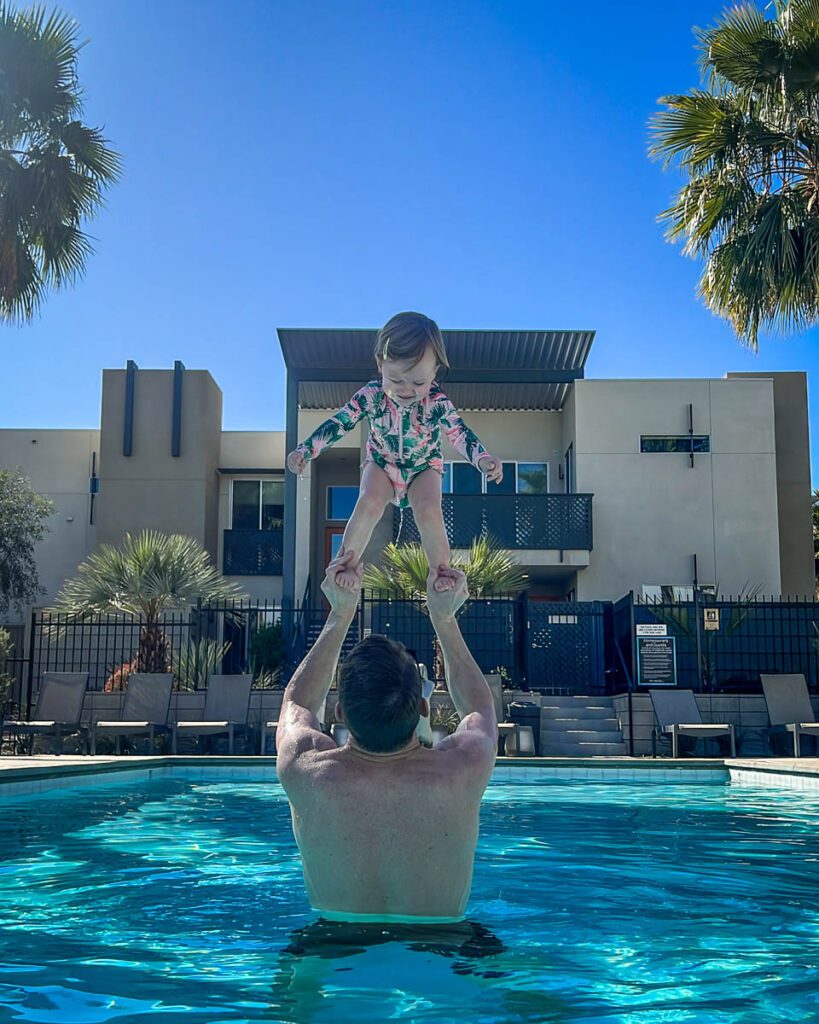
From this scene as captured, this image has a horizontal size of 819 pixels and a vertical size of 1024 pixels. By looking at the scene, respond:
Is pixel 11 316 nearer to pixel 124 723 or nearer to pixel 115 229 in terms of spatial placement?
pixel 115 229

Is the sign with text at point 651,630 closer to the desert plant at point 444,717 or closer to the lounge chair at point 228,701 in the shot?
the desert plant at point 444,717

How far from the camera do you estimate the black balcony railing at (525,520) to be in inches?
852

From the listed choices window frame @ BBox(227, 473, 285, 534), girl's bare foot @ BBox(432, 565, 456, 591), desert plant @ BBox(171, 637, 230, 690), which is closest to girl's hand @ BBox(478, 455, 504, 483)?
girl's bare foot @ BBox(432, 565, 456, 591)

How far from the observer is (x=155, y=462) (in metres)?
25.3

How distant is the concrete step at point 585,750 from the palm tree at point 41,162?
949cm

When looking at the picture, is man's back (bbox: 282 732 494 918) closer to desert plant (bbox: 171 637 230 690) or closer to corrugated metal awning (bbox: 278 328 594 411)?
desert plant (bbox: 171 637 230 690)

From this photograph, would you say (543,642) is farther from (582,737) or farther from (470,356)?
(470,356)

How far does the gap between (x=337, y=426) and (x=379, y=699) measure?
2.06 m

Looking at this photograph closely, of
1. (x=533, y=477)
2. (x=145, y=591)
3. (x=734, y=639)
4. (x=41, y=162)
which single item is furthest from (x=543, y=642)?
(x=41, y=162)

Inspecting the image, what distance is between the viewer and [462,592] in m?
3.73

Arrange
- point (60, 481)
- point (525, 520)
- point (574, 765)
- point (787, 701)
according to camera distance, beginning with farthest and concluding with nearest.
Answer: point (60, 481), point (525, 520), point (787, 701), point (574, 765)

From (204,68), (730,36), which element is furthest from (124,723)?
(730,36)

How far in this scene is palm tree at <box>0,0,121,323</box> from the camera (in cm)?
1459

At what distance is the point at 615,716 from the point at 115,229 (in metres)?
10.0
